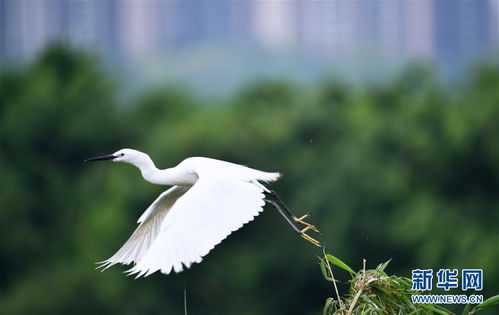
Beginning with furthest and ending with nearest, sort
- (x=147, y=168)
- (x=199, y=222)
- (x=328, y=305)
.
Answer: (x=147, y=168) < (x=199, y=222) < (x=328, y=305)

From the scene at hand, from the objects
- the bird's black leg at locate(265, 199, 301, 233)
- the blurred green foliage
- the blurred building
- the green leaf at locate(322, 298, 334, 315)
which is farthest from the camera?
the blurred building

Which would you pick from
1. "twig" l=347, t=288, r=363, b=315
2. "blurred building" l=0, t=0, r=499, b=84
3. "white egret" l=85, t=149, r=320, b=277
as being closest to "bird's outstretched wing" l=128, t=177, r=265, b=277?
"white egret" l=85, t=149, r=320, b=277

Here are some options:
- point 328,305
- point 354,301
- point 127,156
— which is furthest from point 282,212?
point 354,301

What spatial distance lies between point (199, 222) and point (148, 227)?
3.90 ft

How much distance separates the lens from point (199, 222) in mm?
5199

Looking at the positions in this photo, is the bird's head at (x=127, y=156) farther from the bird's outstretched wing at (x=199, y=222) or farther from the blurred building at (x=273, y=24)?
the blurred building at (x=273, y=24)

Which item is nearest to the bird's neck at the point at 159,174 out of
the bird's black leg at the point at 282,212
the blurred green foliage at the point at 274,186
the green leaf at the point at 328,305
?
the bird's black leg at the point at 282,212

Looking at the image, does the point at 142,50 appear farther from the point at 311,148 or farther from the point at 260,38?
the point at 311,148

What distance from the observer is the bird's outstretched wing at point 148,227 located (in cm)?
623

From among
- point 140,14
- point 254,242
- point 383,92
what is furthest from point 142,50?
point 254,242

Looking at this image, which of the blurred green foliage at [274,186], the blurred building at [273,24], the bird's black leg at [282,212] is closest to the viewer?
the bird's black leg at [282,212]

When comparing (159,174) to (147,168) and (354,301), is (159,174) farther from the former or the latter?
(354,301)

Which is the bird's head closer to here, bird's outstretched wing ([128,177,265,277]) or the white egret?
the white egret

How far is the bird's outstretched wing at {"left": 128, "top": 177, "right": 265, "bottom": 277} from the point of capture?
196 inches
